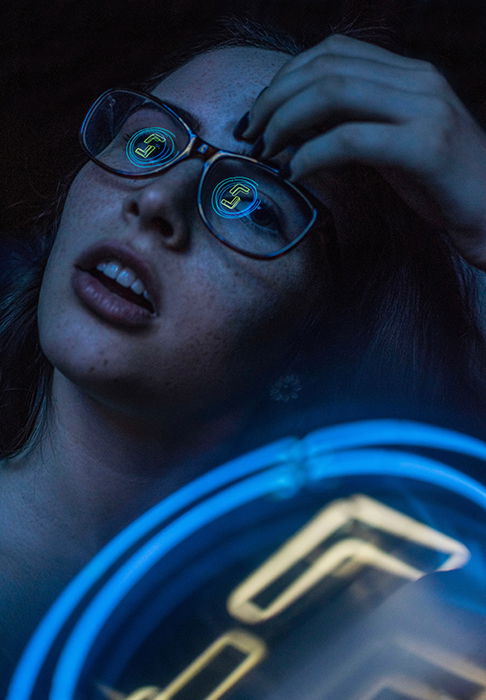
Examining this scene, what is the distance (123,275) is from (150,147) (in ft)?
0.69

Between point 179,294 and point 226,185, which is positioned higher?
point 226,185

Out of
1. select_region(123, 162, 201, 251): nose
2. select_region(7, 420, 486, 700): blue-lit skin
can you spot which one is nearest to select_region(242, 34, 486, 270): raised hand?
select_region(123, 162, 201, 251): nose

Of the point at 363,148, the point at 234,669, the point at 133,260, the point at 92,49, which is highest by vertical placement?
the point at 92,49

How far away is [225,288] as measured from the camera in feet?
2.81

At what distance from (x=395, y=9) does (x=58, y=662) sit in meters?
1.30

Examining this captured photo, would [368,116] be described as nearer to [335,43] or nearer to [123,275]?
[335,43]

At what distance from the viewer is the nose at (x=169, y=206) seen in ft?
2.72

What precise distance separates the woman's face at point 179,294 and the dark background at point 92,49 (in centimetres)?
45

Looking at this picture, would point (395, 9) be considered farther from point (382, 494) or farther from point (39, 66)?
point (382, 494)

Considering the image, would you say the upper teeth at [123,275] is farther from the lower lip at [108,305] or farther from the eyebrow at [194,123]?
the eyebrow at [194,123]

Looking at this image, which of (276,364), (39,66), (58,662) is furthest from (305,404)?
(39,66)

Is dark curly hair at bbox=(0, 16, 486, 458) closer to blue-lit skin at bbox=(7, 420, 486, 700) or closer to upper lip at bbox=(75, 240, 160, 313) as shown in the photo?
blue-lit skin at bbox=(7, 420, 486, 700)

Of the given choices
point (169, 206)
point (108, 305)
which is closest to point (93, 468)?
point (108, 305)

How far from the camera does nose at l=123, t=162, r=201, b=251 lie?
2.72 ft
